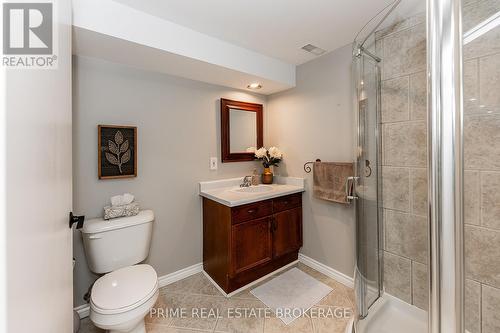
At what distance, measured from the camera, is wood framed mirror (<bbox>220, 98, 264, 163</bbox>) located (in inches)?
93.4

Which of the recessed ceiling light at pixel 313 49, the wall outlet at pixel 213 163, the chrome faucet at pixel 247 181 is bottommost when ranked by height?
the chrome faucet at pixel 247 181

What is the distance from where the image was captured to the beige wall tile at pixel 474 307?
122 centimetres

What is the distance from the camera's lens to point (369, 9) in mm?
1480

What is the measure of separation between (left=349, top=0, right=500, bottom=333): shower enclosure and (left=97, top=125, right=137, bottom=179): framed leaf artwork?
1.83m

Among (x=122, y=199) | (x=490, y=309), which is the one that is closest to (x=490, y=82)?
(x=490, y=309)

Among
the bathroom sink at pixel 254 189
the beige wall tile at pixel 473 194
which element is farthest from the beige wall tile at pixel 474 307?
the bathroom sink at pixel 254 189

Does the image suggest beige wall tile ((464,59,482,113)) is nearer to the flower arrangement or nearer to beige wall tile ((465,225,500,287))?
beige wall tile ((465,225,500,287))

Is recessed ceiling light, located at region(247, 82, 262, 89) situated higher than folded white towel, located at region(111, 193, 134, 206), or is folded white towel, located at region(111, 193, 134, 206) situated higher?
recessed ceiling light, located at region(247, 82, 262, 89)

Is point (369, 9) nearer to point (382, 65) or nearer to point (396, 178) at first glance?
point (382, 65)

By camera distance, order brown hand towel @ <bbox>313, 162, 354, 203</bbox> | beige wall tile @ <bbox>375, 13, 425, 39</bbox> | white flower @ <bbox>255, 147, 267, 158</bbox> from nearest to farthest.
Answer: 1. beige wall tile @ <bbox>375, 13, 425, 39</bbox>
2. brown hand towel @ <bbox>313, 162, 354, 203</bbox>
3. white flower @ <bbox>255, 147, 267, 158</bbox>

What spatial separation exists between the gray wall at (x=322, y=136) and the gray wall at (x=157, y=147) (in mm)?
646

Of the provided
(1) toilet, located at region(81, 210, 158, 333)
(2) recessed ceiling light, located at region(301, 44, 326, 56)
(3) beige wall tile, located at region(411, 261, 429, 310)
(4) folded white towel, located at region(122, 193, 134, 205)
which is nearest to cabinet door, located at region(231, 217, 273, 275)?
(1) toilet, located at region(81, 210, 158, 333)

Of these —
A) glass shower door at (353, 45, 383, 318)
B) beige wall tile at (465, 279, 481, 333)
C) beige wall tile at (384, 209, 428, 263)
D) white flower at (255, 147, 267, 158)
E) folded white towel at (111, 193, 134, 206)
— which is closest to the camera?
beige wall tile at (465, 279, 481, 333)

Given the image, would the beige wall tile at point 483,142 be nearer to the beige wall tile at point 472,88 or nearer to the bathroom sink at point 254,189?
the beige wall tile at point 472,88
